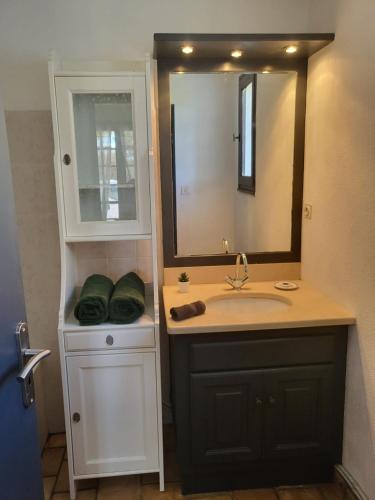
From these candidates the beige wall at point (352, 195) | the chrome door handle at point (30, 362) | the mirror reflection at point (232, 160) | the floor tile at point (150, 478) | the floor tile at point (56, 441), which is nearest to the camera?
the chrome door handle at point (30, 362)

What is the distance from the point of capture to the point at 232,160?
7.17ft

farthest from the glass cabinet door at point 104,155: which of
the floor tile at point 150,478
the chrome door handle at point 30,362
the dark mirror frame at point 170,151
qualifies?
the floor tile at point 150,478

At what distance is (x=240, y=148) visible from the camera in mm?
2180

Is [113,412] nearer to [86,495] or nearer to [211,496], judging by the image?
[86,495]

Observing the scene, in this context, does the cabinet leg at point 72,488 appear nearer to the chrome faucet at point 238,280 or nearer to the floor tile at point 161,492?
the floor tile at point 161,492

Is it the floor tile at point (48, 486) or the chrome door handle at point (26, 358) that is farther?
the floor tile at point (48, 486)

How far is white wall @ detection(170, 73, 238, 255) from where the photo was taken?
6.87ft

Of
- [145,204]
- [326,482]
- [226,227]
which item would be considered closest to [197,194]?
[226,227]

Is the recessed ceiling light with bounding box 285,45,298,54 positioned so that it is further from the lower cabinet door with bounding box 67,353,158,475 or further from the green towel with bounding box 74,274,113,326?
the lower cabinet door with bounding box 67,353,158,475

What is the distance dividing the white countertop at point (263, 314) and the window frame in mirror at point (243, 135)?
0.59 metres

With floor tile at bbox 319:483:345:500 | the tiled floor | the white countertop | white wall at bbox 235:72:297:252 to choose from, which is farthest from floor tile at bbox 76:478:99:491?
white wall at bbox 235:72:297:252

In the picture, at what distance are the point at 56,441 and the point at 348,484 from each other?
1.56 m

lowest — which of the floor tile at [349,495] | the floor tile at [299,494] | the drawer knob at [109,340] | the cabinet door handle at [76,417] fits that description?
the floor tile at [299,494]

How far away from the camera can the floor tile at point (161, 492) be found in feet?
6.25
